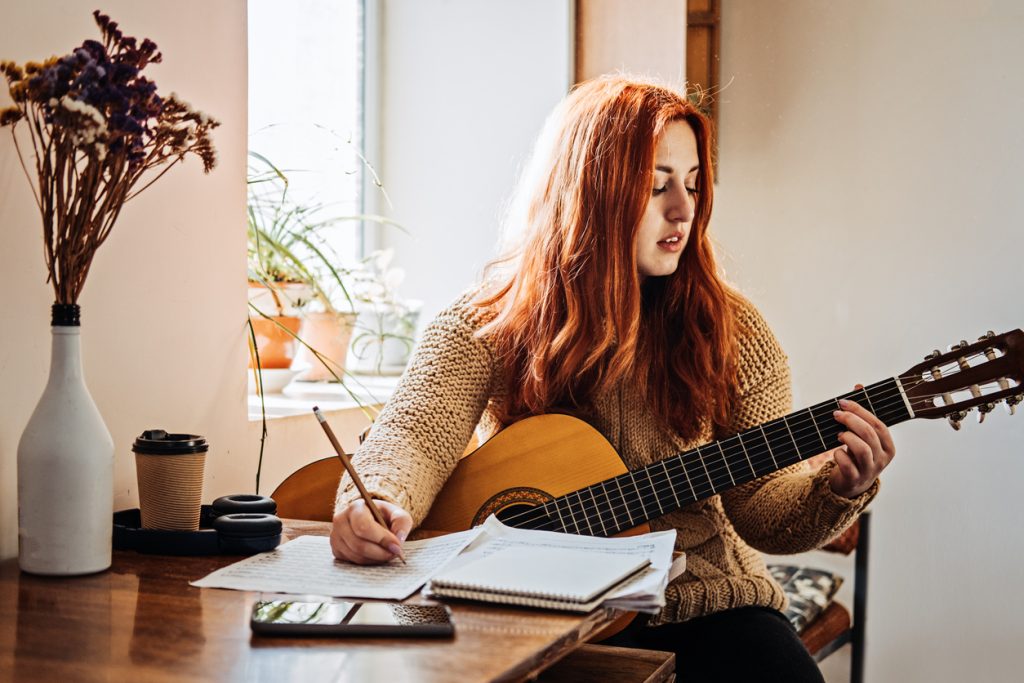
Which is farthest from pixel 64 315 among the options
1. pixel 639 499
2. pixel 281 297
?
pixel 281 297

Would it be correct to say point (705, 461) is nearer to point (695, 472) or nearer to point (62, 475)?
point (695, 472)

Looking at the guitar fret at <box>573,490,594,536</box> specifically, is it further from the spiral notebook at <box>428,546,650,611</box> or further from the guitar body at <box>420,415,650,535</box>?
the spiral notebook at <box>428,546,650,611</box>

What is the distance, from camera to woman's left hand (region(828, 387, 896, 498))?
54.9 inches

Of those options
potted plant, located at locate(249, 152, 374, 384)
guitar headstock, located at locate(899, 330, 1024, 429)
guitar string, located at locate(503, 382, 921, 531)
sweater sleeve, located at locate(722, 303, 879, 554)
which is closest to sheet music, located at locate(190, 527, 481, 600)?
guitar string, located at locate(503, 382, 921, 531)

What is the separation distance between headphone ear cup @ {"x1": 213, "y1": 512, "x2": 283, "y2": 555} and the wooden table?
0.13 m

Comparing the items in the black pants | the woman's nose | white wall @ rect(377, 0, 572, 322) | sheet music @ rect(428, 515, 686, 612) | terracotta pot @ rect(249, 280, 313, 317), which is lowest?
the black pants

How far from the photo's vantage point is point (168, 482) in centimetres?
124

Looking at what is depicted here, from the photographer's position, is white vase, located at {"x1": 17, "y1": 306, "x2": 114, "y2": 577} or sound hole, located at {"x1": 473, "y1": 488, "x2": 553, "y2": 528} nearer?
white vase, located at {"x1": 17, "y1": 306, "x2": 114, "y2": 577}

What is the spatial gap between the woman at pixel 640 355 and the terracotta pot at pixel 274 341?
49 cm

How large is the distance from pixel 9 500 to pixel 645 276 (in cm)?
100

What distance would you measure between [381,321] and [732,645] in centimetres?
117

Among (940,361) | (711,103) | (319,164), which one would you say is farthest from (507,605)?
(711,103)

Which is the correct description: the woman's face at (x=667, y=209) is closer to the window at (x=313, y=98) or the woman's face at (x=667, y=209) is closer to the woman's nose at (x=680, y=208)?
the woman's nose at (x=680, y=208)

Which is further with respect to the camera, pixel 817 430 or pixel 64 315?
pixel 817 430
